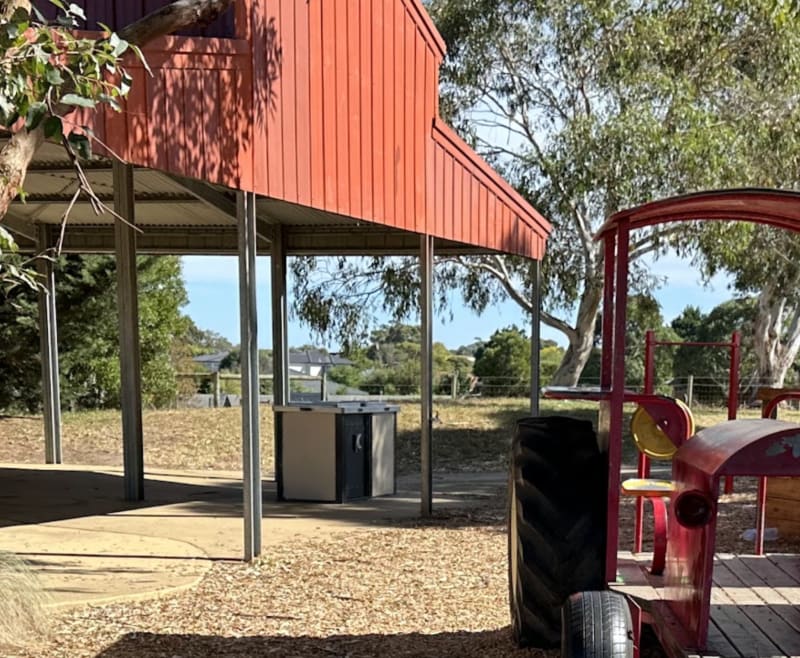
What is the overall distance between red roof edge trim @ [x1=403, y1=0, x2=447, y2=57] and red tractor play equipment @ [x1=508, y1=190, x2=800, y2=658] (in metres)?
5.59

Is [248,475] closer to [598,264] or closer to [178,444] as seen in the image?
[178,444]

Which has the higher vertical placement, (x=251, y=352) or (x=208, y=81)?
(x=208, y=81)

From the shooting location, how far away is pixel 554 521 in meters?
3.57

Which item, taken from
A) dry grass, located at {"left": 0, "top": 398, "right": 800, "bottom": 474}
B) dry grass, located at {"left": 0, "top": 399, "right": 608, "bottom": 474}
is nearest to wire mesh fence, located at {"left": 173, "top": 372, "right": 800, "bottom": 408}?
dry grass, located at {"left": 0, "top": 398, "right": 800, "bottom": 474}

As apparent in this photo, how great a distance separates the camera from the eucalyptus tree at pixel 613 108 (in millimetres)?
17750

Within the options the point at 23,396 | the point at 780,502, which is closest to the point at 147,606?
the point at 780,502


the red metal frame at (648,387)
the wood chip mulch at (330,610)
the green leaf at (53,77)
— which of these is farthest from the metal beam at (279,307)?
the green leaf at (53,77)

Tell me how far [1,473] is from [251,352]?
21.0 ft

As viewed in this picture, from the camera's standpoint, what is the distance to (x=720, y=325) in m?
42.5

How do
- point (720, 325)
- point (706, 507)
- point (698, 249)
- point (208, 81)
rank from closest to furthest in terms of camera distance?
1. point (706, 507)
2. point (208, 81)
3. point (698, 249)
4. point (720, 325)

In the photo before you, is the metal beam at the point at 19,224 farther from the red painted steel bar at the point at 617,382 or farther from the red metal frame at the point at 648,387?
the red painted steel bar at the point at 617,382

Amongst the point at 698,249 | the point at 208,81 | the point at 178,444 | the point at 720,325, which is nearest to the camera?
the point at 208,81

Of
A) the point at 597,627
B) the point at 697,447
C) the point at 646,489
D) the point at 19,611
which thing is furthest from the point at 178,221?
the point at 597,627

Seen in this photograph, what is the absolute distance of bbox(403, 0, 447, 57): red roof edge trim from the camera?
8.66 metres
